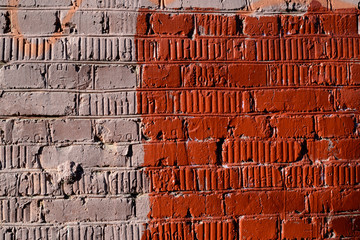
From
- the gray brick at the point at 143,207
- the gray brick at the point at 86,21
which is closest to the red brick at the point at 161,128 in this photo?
the gray brick at the point at 143,207

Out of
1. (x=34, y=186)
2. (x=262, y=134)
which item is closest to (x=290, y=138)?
(x=262, y=134)

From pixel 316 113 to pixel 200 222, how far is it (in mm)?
829

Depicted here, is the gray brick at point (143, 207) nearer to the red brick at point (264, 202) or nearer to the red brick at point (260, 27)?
the red brick at point (264, 202)

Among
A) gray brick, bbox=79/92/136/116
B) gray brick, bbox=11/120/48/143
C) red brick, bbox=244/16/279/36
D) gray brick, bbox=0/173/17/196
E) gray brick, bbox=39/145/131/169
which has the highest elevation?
red brick, bbox=244/16/279/36

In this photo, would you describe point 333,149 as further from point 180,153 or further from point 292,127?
point 180,153

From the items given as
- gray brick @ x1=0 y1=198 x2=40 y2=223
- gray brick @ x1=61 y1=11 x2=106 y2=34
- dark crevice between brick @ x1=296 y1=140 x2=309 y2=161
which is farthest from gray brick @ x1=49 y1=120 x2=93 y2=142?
dark crevice between brick @ x1=296 y1=140 x2=309 y2=161

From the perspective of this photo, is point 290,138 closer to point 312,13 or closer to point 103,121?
point 312,13

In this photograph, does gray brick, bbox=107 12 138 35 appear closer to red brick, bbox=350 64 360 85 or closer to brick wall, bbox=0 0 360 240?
brick wall, bbox=0 0 360 240

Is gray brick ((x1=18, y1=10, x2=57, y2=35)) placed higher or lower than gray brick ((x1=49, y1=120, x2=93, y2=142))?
higher

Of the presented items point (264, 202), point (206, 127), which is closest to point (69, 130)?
point (206, 127)

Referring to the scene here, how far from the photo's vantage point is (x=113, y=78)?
1.61m

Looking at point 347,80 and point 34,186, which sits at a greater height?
point 347,80

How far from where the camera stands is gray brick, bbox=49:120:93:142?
1.59 metres

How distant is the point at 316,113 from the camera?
5.38 feet
